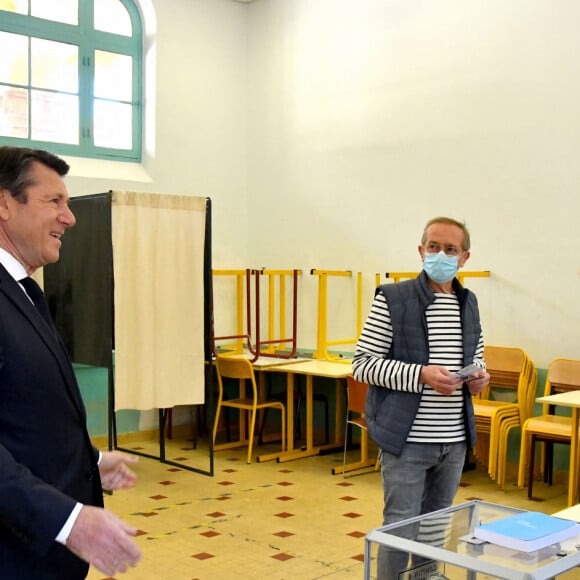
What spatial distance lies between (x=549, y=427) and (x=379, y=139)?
2781 mm

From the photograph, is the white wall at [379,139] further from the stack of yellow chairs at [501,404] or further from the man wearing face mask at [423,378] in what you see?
the man wearing face mask at [423,378]

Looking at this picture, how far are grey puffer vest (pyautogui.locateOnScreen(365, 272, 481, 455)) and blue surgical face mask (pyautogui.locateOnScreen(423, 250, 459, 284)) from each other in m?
0.03

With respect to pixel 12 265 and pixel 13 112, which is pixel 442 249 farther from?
pixel 13 112

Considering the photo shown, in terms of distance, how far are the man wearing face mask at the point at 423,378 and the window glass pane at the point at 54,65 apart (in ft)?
16.0

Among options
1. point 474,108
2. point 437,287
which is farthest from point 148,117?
point 437,287

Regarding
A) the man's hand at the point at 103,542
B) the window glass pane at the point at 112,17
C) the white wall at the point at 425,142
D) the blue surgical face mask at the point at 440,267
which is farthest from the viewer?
the window glass pane at the point at 112,17

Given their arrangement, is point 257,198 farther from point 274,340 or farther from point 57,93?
point 57,93

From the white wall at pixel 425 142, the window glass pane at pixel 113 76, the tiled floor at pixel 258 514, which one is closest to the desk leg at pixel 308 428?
the tiled floor at pixel 258 514

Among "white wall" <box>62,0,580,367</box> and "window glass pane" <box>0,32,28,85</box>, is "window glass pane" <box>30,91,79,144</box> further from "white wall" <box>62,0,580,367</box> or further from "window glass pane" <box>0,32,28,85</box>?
"white wall" <box>62,0,580,367</box>

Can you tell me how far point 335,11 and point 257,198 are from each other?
1819mm

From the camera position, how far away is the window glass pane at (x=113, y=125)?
23.7 feet

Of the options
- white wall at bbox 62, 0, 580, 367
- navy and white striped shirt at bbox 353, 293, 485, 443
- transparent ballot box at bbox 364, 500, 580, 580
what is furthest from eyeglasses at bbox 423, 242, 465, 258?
white wall at bbox 62, 0, 580, 367

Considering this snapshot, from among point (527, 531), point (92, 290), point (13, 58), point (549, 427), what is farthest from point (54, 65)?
point (527, 531)

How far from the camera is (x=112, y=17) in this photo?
729 centimetres
